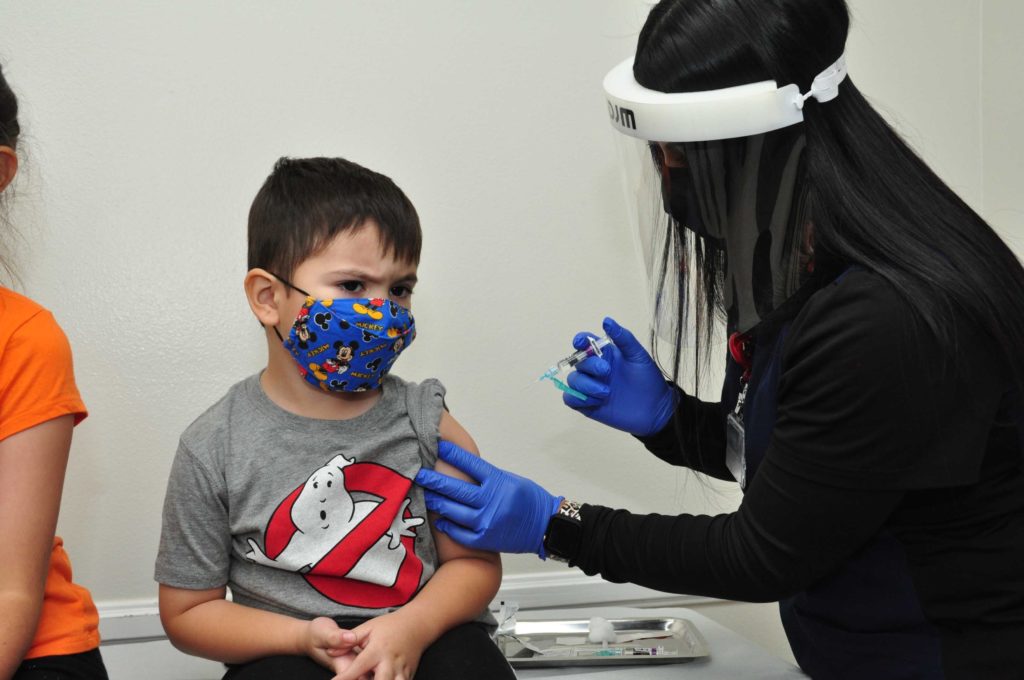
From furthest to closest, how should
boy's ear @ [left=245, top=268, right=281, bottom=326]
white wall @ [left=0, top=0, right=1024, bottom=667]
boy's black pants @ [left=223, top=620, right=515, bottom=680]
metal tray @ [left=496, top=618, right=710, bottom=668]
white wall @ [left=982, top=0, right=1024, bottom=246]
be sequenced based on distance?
white wall @ [left=982, top=0, right=1024, bottom=246], white wall @ [left=0, top=0, right=1024, bottom=667], metal tray @ [left=496, top=618, right=710, bottom=668], boy's ear @ [left=245, top=268, right=281, bottom=326], boy's black pants @ [left=223, top=620, right=515, bottom=680]

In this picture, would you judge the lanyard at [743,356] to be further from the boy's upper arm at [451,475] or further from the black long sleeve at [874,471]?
the boy's upper arm at [451,475]

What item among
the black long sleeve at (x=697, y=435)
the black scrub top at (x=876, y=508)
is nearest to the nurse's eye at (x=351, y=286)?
the black scrub top at (x=876, y=508)

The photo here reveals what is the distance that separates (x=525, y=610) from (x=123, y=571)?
772 mm

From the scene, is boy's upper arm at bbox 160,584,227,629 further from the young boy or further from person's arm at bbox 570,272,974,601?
person's arm at bbox 570,272,974,601

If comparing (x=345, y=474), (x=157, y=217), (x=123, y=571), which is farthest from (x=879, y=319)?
(x=123, y=571)

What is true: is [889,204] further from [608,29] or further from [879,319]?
[608,29]

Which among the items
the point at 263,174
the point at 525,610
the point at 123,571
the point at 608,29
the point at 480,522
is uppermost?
the point at 608,29

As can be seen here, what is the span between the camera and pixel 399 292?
51.6 inches

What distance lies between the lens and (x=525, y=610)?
197 cm

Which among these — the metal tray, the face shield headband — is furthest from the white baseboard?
the face shield headband

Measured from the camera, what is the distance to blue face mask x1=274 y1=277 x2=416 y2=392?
122cm

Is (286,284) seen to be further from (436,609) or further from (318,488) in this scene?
(436,609)

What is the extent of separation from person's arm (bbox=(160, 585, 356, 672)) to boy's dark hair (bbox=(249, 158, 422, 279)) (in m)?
0.43

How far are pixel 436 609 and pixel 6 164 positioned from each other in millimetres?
778
